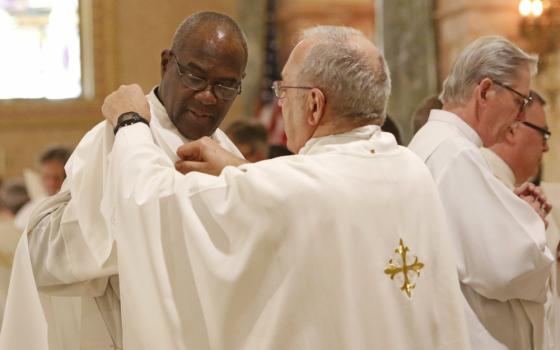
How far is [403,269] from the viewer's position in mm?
3295

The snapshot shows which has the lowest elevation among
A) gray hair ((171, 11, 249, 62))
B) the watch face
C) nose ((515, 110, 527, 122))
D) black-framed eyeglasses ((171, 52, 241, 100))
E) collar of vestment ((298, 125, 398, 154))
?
nose ((515, 110, 527, 122))

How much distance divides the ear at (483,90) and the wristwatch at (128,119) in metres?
1.39

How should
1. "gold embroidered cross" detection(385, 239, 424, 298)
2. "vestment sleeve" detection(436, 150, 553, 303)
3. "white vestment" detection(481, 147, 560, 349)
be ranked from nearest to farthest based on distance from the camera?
"gold embroidered cross" detection(385, 239, 424, 298) < "vestment sleeve" detection(436, 150, 553, 303) < "white vestment" detection(481, 147, 560, 349)

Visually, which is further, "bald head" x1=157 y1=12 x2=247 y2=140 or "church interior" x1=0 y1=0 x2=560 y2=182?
"church interior" x1=0 y1=0 x2=560 y2=182

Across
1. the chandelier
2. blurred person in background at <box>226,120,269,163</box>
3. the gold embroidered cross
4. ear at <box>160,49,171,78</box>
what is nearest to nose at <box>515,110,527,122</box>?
the gold embroidered cross

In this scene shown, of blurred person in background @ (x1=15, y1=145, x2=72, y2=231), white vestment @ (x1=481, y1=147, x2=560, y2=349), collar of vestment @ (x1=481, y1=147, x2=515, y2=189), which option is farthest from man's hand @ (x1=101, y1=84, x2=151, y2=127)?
blurred person in background @ (x1=15, y1=145, x2=72, y2=231)

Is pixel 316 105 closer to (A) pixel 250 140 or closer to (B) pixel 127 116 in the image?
(B) pixel 127 116

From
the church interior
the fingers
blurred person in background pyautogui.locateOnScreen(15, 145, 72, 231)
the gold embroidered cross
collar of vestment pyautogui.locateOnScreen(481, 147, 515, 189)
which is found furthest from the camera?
the church interior

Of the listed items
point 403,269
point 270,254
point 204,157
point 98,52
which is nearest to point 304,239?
point 270,254

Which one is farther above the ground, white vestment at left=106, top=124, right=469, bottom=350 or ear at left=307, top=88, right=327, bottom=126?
ear at left=307, top=88, right=327, bottom=126

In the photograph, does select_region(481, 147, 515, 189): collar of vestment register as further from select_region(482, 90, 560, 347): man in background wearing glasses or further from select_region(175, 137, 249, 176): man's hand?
select_region(175, 137, 249, 176): man's hand

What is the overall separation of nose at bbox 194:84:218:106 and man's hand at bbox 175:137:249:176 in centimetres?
11

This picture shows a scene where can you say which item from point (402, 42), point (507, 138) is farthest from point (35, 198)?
point (507, 138)

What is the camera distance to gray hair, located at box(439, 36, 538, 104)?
421cm
